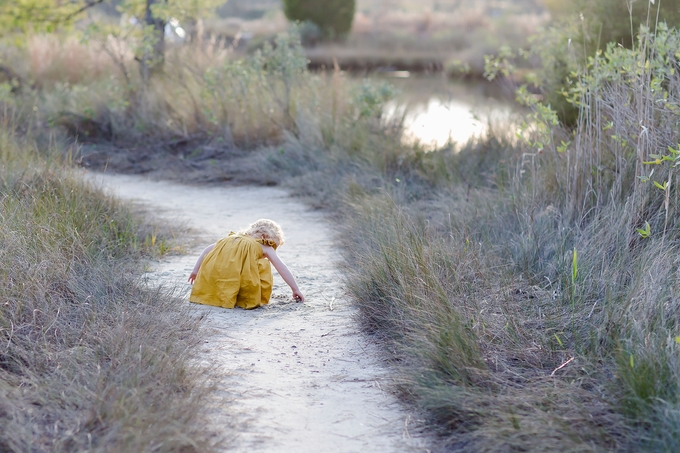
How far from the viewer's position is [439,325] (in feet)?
12.4

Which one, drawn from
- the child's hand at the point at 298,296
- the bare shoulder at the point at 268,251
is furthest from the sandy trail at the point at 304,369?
the bare shoulder at the point at 268,251

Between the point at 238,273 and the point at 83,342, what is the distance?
127 cm

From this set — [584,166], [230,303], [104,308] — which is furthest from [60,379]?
[584,166]

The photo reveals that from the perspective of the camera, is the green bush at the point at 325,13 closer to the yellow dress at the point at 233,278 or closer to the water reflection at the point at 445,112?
the water reflection at the point at 445,112

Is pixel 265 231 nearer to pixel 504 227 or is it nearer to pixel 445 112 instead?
pixel 504 227

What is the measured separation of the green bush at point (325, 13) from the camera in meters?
26.4

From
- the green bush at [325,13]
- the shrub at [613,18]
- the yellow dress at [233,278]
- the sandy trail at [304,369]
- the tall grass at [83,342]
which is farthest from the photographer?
the green bush at [325,13]

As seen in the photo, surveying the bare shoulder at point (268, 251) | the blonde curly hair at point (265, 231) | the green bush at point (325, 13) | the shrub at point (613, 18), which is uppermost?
the shrub at point (613, 18)

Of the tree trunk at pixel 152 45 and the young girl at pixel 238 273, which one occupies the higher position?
the tree trunk at pixel 152 45

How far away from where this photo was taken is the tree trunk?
36.0 feet

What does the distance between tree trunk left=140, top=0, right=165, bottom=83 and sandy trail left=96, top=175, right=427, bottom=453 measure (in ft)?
18.4

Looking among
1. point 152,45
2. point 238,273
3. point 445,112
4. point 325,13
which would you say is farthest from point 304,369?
point 325,13

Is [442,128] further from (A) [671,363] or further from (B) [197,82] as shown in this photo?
(A) [671,363]

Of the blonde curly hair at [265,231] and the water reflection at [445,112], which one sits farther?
the water reflection at [445,112]
